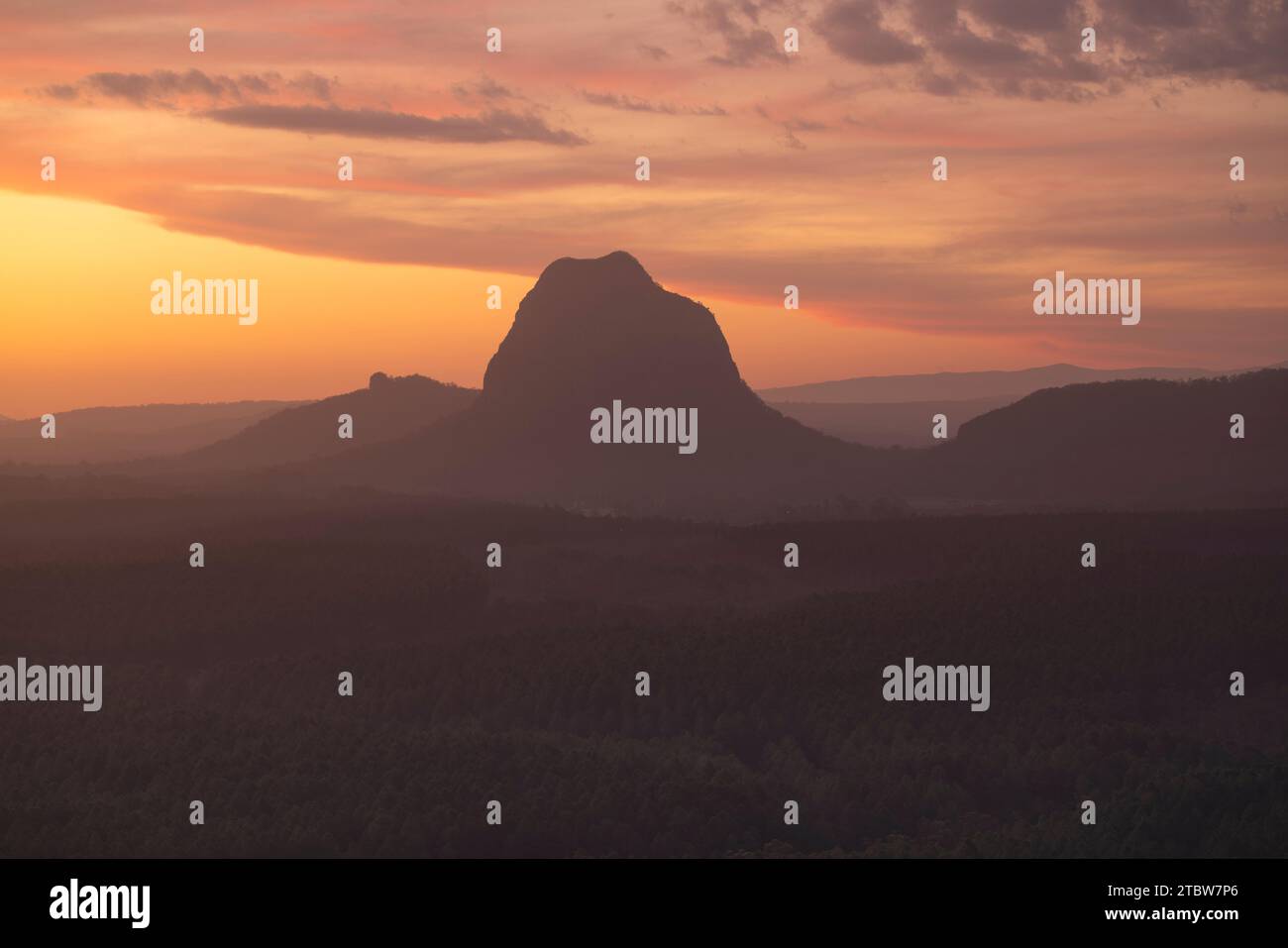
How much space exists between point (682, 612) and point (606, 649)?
20488 millimetres

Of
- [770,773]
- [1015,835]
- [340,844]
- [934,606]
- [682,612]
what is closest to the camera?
[340,844]

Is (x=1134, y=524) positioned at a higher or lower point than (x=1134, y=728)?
higher

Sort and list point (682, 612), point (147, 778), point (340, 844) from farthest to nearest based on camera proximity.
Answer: point (682, 612)
point (147, 778)
point (340, 844)

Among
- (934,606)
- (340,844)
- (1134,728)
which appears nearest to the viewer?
(340,844)

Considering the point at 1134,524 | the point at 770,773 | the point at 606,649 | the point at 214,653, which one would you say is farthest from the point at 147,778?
the point at 1134,524

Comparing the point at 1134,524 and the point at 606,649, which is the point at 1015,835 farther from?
the point at 1134,524

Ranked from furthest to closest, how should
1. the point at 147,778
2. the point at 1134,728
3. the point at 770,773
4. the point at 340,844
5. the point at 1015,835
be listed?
the point at 1134,728 < the point at 770,773 < the point at 147,778 < the point at 1015,835 < the point at 340,844

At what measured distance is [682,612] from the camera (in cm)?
10800

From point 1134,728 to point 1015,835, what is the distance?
21.4 meters
